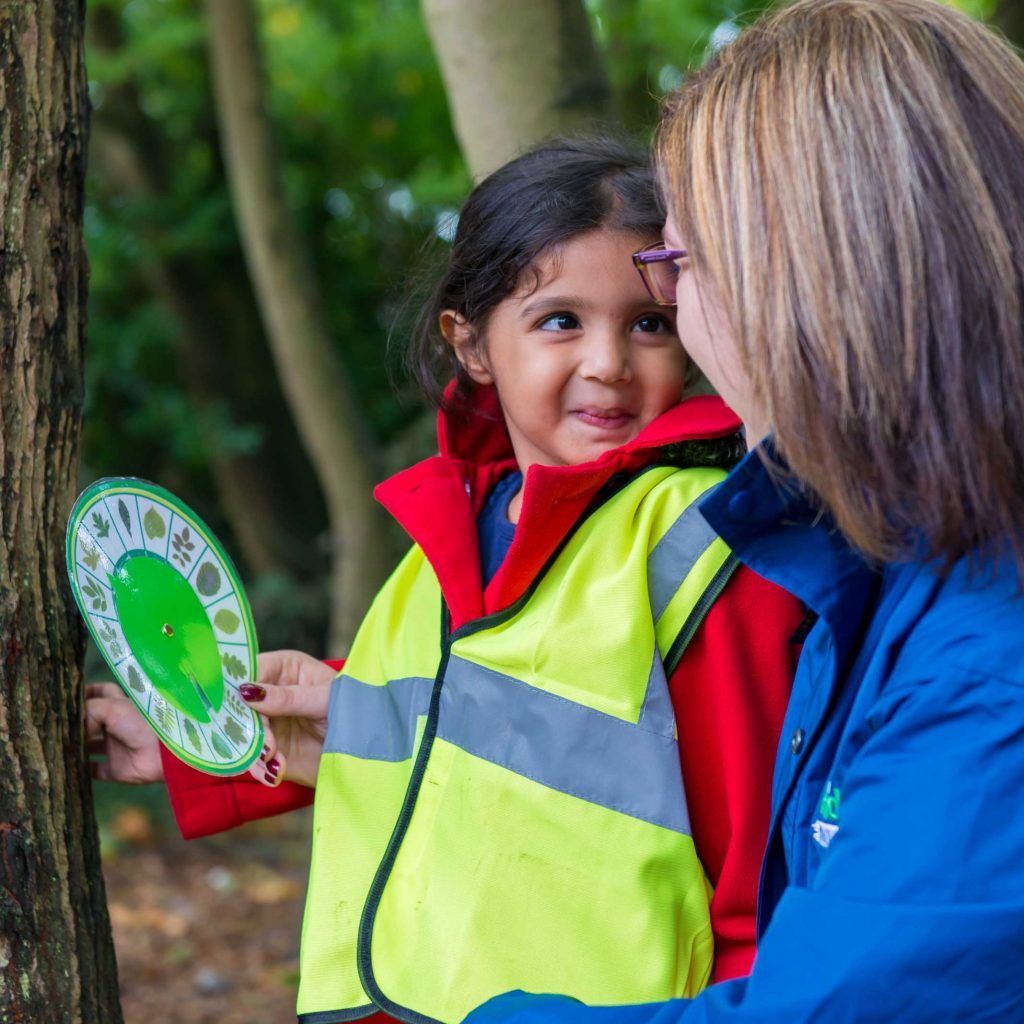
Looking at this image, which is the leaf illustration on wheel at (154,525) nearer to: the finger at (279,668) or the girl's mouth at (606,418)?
the finger at (279,668)

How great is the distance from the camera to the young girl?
5.57ft

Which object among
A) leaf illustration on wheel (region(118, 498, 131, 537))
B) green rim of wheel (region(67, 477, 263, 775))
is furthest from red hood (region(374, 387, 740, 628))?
leaf illustration on wheel (region(118, 498, 131, 537))

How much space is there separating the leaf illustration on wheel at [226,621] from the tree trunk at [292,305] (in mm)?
3221

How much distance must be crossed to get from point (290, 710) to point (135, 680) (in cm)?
34

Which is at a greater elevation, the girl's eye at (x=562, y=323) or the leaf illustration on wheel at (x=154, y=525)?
the girl's eye at (x=562, y=323)

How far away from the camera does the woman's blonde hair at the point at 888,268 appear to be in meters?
1.23

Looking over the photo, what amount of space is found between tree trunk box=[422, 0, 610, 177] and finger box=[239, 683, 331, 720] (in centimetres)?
130

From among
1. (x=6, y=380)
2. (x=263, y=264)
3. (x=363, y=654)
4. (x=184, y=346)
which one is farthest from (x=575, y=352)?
(x=184, y=346)

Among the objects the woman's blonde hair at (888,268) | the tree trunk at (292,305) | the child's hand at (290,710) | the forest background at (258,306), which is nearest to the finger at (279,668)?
the child's hand at (290,710)

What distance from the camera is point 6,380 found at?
1.88m

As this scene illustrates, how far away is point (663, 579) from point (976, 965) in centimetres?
74

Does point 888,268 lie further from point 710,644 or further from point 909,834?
point 710,644

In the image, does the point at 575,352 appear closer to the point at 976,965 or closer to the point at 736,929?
the point at 736,929

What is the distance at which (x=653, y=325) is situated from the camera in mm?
2035
